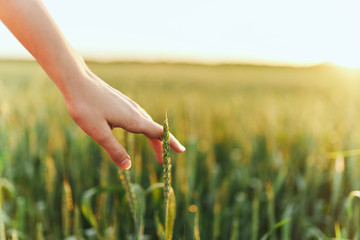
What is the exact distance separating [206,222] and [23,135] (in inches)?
51.6

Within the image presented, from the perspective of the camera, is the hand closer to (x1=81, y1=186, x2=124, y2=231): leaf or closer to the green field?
the green field

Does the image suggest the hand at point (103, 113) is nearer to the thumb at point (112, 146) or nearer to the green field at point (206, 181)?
the thumb at point (112, 146)

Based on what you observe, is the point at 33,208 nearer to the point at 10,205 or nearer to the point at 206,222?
the point at 10,205

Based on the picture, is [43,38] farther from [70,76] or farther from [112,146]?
[112,146]

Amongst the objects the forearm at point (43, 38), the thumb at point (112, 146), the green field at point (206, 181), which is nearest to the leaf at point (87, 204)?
the green field at point (206, 181)

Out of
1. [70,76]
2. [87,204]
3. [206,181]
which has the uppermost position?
[70,76]

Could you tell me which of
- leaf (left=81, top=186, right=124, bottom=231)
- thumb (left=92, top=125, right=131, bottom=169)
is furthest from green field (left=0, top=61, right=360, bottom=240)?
thumb (left=92, top=125, right=131, bottom=169)

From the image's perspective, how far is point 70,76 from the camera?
2.02ft

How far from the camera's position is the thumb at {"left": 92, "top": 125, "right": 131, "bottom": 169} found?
62 cm

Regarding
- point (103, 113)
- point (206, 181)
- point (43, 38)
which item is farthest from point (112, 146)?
point (206, 181)

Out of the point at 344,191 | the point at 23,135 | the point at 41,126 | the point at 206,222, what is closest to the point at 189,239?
the point at 206,222

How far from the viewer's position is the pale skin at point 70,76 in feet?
1.97

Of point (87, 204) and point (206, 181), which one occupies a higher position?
point (87, 204)

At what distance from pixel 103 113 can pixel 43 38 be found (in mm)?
162
